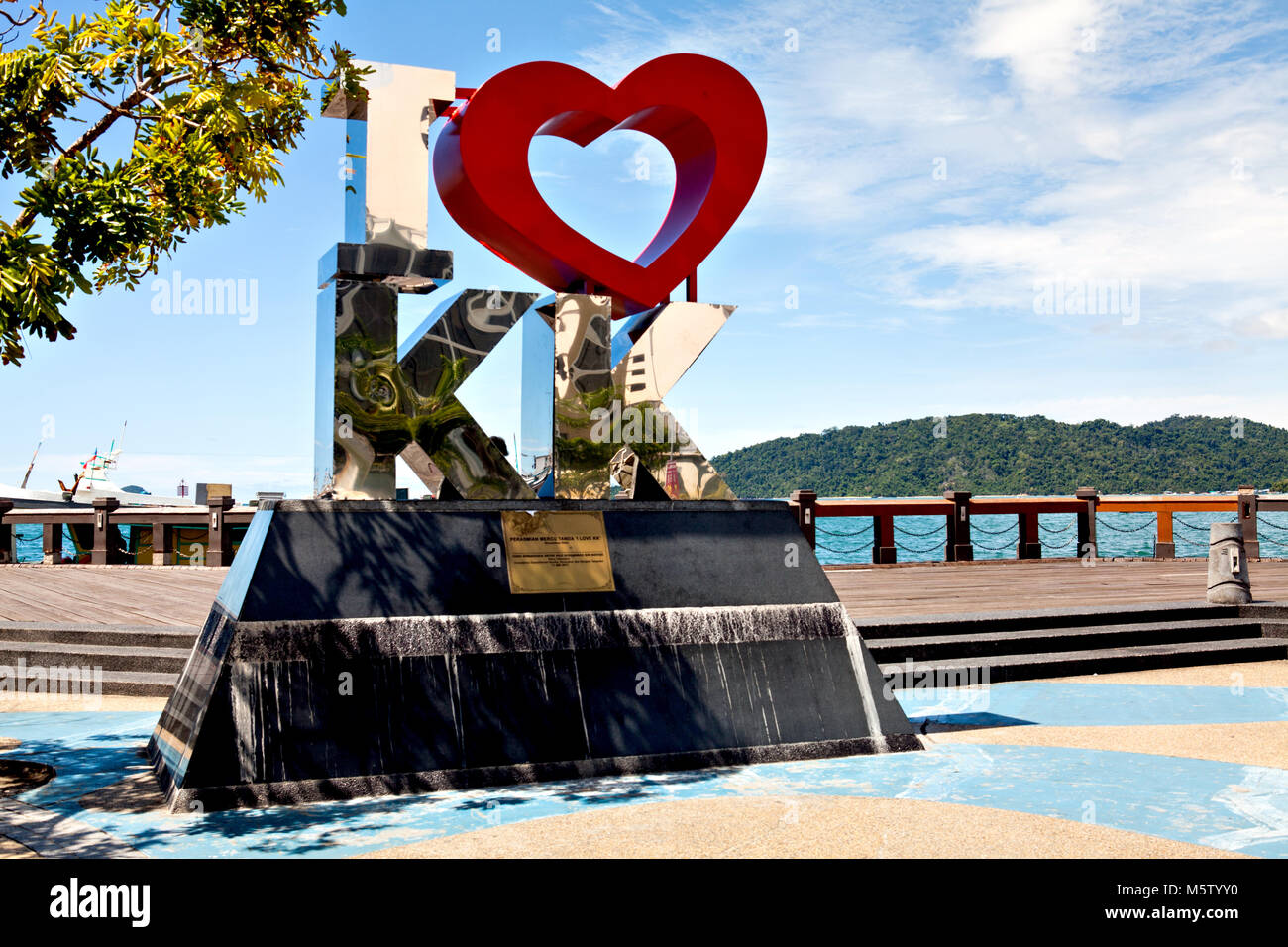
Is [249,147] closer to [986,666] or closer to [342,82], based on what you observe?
[342,82]

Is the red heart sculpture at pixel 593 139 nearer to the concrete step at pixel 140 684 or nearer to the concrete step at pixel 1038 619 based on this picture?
the concrete step at pixel 1038 619

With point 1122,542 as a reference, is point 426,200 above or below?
above

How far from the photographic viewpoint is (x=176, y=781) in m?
5.27

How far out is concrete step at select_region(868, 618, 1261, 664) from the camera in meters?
9.58

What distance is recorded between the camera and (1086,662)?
1005 centimetres

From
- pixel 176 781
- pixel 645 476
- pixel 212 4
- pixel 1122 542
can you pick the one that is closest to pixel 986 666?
pixel 645 476

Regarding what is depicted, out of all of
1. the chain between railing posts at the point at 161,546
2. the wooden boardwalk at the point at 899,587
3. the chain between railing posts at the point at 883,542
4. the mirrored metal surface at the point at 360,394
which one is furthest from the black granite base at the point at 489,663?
the chain between railing posts at the point at 161,546

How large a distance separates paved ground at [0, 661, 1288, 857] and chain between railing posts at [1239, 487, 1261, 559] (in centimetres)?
1499

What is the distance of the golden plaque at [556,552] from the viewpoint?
6.33 meters

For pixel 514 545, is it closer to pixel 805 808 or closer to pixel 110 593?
pixel 805 808

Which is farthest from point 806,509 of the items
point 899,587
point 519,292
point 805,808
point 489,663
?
point 805,808

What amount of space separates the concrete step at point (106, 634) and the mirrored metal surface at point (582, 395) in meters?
4.59

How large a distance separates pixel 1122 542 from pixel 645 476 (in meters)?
66.8

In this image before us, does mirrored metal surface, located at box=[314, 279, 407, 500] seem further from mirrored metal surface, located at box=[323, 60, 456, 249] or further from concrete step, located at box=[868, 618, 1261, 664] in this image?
concrete step, located at box=[868, 618, 1261, 664]
